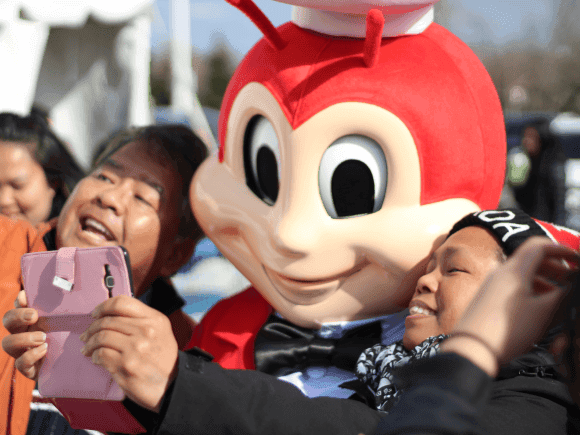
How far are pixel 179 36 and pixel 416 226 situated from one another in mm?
9823

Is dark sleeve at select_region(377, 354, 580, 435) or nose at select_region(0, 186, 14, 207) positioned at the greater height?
dark sleeve at select_region(377, 354, 580, 435)

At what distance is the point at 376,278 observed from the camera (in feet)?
4.89

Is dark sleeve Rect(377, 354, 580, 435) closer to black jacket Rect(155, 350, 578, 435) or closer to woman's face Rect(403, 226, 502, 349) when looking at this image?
black jacket Rect(155, 350, 578, 435)

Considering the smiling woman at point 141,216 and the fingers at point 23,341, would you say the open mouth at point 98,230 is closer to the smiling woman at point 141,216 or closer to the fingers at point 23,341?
the smiling woman at point 141,216

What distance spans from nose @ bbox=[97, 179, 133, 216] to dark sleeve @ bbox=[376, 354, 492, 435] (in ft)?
4.36

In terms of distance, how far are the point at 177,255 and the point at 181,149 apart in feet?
1.17

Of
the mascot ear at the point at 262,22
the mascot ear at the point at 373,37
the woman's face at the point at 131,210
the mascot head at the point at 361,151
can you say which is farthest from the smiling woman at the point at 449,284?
the woman's face at the point at 131,210

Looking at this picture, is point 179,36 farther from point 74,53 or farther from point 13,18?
point 13,18

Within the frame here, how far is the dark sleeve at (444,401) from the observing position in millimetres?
627

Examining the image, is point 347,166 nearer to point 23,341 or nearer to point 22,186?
point 23,341

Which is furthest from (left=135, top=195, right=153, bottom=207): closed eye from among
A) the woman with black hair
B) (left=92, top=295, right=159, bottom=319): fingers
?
the woman with black hair

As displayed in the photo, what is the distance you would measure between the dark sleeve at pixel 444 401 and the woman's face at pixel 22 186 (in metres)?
1.96

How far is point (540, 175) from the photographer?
5.51m

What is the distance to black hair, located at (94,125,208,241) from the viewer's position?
201cm
